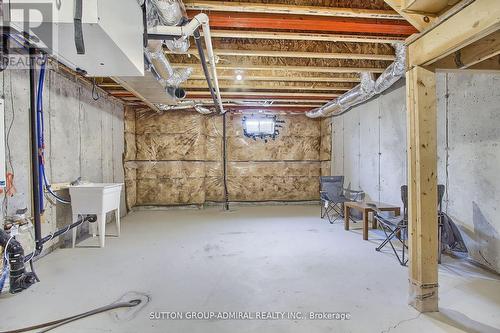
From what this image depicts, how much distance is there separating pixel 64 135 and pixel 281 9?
9.97ft

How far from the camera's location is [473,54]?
67.3 inches

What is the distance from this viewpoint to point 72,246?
3.26 m

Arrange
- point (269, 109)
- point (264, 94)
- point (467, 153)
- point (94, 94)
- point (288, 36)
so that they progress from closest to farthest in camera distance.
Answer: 1. point (288, 36)
2. point (467, 153)
3. point (94, 94)
4. point (264, 94)
5. point (269, 109)

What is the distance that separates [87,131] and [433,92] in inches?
168

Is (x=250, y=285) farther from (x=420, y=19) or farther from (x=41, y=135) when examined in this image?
(x=41, y=135)

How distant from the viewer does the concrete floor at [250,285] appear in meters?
1.67

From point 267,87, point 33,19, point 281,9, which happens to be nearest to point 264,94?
point 267,87

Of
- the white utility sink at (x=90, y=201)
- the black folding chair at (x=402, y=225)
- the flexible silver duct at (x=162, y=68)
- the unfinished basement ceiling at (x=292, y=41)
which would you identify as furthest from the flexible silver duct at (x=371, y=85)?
the white utility sink at (x=90, y=201)

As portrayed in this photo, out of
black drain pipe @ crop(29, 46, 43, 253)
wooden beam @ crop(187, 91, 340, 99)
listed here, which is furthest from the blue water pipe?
wooden beam @ crop(187, 91, 340, 99)

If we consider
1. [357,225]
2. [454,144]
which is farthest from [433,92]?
[357,225]

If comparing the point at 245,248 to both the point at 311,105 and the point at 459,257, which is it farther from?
the point at 311,105

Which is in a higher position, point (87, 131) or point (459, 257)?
point (87, 131)

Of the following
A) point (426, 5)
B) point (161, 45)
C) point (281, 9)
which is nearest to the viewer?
point (426, 5)

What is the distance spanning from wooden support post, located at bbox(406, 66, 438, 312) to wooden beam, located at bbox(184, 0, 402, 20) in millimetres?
735
